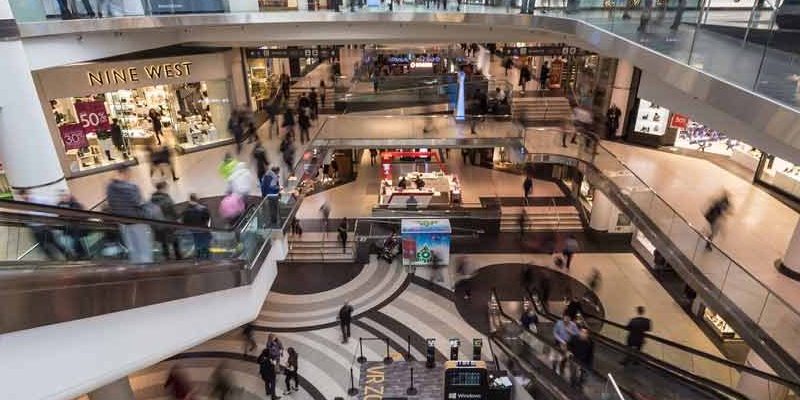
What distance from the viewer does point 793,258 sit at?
8297 mm

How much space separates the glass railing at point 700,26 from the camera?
16.4 ft

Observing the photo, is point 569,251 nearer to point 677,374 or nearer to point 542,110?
point 677,374

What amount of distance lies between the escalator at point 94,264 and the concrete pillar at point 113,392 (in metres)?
3.14

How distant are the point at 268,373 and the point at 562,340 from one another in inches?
228

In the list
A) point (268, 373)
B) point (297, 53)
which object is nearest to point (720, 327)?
point (268, 373)

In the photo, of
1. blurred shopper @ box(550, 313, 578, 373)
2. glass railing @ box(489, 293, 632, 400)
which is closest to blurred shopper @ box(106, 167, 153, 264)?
glass railing @ box(489, 293, 632, 400)

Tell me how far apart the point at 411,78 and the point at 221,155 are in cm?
886

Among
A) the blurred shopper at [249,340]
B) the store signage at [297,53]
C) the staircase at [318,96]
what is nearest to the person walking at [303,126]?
the store signage at [297,53]

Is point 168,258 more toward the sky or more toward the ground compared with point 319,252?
more toward the sky

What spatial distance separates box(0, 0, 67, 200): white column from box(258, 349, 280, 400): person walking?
15.9 ft

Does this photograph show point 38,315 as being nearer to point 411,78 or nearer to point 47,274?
point 47,274

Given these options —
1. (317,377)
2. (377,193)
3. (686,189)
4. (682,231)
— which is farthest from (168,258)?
(377,193)

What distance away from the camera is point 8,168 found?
8086 millimetres

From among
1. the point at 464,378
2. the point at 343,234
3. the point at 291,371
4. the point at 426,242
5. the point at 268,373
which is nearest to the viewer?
the point at 464,378
